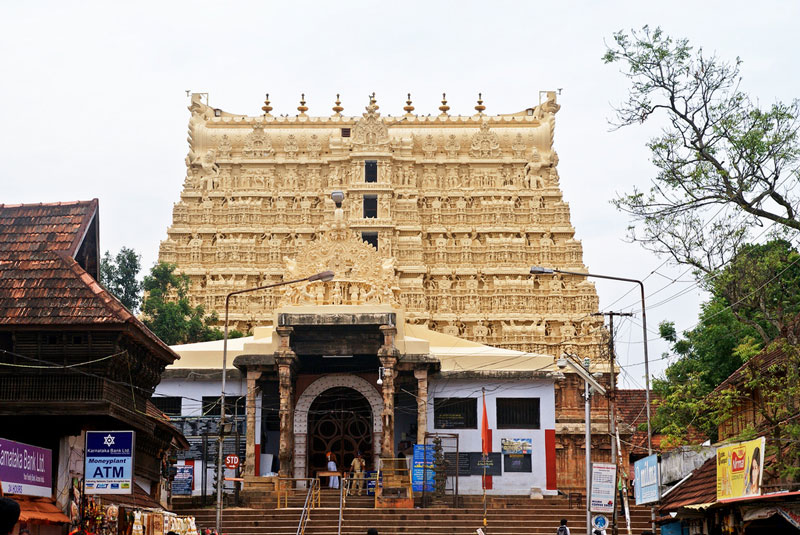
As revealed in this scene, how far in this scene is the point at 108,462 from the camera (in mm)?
21891

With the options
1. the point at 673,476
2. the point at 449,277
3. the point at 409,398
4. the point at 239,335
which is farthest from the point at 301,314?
the point at 449,277

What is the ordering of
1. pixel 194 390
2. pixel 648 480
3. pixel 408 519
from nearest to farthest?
pixel 648 480 < pixel 408 519 < pixel 194 390

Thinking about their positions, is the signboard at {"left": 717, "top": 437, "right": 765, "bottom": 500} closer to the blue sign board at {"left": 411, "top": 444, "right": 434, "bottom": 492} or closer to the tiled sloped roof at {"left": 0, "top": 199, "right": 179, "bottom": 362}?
the tiled sloped roof at {"left": 0, "top": 199, "right": 179, "bottom": 362}

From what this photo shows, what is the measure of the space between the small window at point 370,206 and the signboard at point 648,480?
131 feet

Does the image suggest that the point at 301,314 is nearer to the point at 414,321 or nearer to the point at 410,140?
the point at 414,321

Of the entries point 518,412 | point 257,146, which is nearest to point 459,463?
point 518,412

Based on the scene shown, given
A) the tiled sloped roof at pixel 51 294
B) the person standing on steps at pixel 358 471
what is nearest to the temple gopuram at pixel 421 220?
the person standing on steps at pixel 358 471

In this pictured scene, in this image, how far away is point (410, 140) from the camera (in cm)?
7025

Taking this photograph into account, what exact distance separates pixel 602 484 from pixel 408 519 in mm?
8914

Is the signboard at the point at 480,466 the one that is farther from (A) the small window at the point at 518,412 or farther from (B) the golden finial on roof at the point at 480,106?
(B) the golden finial on roof at the point at 480,106

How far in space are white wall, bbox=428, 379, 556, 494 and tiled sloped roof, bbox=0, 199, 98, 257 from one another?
58.8 ft

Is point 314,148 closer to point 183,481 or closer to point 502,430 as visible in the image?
point 502,430

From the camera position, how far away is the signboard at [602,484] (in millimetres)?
26188

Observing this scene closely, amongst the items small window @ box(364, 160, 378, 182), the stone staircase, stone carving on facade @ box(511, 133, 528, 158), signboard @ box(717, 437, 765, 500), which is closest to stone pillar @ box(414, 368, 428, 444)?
the stone staircase
